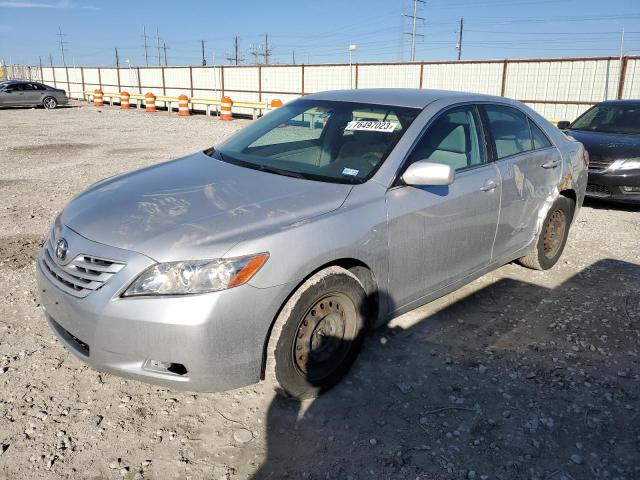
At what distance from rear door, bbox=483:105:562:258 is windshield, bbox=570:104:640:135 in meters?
4.40

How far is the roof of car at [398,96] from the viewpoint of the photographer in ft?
12.7

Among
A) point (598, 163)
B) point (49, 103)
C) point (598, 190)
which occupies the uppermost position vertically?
point (598, 163)

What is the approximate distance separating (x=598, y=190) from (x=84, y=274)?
23.6ft

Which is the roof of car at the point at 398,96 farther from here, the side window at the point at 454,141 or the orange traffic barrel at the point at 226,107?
the orange traffic barrel at the point at 226,107

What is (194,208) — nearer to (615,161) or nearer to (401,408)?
(401,408)

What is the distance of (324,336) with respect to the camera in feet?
10.3

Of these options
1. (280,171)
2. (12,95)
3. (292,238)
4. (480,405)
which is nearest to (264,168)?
(280,171)

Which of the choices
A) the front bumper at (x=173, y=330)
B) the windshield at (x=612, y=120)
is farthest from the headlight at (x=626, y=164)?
the front bumper at (x=173, y=330)

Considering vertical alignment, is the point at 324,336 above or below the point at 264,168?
below

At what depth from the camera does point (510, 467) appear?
8.68 feet

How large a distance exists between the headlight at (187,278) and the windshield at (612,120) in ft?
25.9

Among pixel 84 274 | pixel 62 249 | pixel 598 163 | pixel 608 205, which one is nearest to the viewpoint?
pixel 84 274

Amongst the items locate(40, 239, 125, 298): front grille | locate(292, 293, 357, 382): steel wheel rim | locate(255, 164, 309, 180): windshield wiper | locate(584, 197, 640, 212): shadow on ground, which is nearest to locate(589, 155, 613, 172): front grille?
locate(584, 197, 640, 212): shadow on ground

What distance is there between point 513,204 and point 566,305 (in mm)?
1016
